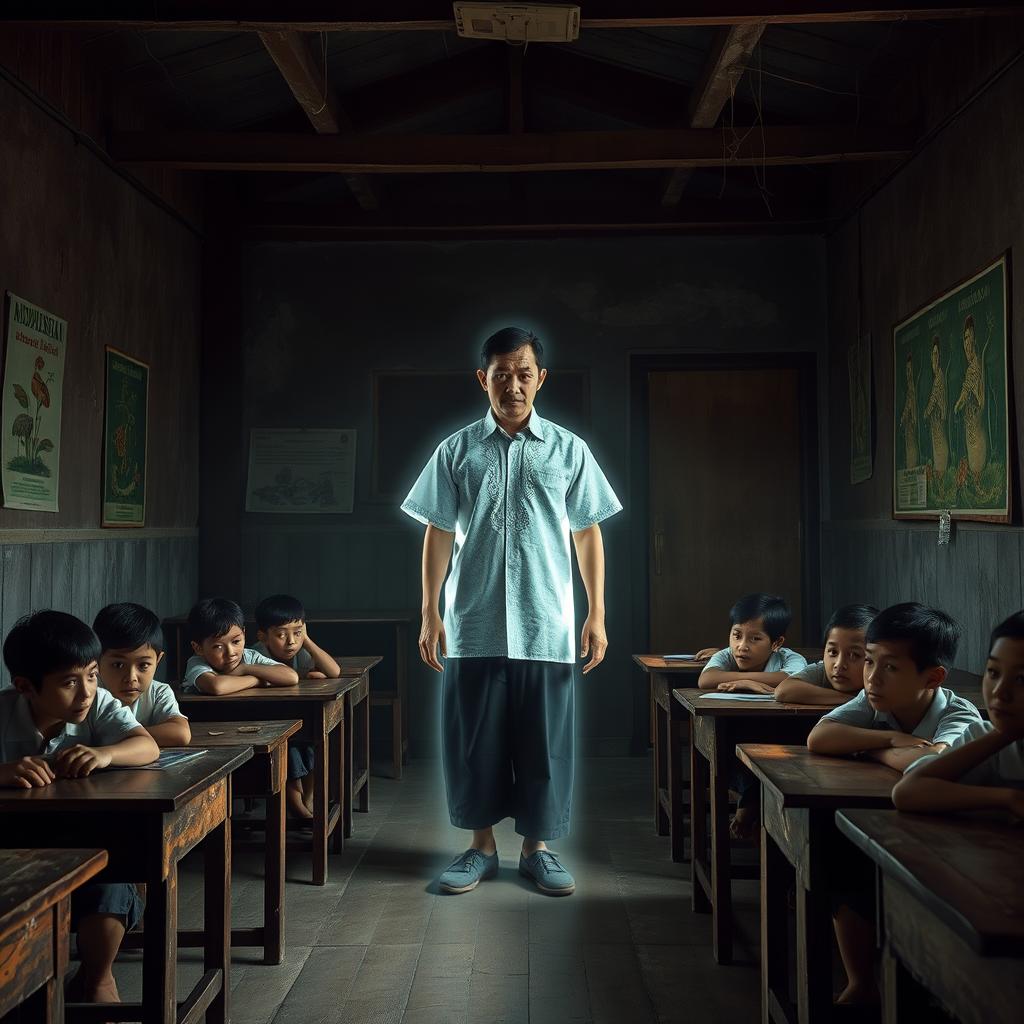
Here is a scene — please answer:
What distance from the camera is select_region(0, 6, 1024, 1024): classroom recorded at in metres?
2.09

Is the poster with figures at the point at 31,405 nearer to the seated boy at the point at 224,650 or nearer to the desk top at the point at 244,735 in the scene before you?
the seated boy at the point at 224,650

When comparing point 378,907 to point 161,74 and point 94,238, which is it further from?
point 161,74

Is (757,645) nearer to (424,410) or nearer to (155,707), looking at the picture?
(155,707)

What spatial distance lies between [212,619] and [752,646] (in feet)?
5.70

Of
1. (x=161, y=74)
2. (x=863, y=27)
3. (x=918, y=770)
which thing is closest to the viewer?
(x=918, y=770)

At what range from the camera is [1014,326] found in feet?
11.5

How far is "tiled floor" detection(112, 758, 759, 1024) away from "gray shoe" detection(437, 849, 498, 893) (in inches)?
1.6

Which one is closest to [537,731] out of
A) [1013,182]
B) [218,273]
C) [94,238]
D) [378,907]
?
[378,907]

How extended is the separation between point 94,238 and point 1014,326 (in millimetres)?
3359

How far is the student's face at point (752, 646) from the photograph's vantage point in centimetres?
361

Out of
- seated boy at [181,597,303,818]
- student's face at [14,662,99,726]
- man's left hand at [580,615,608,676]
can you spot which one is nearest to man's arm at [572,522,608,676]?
man's left hand at [580,615,608,676]

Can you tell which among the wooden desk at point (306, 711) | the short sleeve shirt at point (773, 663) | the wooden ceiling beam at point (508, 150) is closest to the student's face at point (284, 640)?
the wooden desk at point (306, 711)

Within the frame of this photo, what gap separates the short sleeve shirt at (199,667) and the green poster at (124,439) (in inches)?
44.9

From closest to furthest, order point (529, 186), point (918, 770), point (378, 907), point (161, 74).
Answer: point (918, 770), point (378, 907), point (161, 74), point (529, 186)
